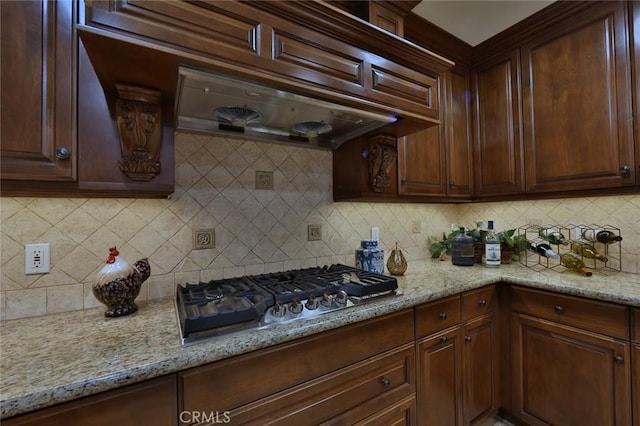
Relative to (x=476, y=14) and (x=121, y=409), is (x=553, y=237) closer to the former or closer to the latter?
(x=476, y=14)

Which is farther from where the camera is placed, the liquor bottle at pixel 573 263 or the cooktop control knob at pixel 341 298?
the liquor bottle at pixel 573 263

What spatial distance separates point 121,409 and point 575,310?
1929 mm

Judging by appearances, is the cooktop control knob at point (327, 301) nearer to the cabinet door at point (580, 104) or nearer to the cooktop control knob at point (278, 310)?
the cooktop control knob at point (278, 310)

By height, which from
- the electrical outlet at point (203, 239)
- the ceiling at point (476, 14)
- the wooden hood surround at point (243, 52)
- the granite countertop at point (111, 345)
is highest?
the ceiling at point (476, 14)

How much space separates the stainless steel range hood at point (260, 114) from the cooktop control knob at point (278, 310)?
794 millimetres

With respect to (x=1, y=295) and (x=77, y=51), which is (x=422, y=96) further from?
(x=1, y=295)

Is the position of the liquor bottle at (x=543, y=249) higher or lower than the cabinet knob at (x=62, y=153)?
A: lower

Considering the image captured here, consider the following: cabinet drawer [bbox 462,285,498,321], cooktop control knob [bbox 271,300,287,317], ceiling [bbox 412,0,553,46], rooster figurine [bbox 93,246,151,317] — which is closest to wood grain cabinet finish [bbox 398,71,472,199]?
ceiling [bbox 412,0,553,46]

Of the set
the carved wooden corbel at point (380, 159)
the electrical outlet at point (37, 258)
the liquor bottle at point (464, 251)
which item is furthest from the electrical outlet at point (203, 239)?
the liquor bottle at point (464, 251)

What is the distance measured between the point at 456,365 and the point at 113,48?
6.36 ft

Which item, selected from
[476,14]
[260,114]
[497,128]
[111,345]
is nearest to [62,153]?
[111,345]

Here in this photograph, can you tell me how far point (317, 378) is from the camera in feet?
3.29

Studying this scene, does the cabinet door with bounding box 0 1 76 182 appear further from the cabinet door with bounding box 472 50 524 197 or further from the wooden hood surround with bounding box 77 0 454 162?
the cabinet door with bounding box 472 50 524 197

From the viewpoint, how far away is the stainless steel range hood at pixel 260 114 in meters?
1.03
